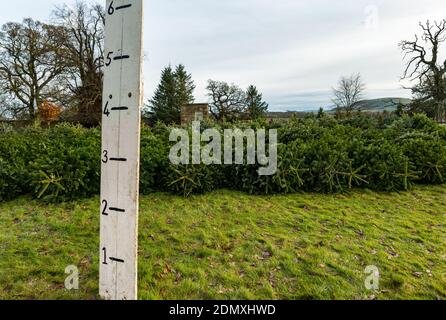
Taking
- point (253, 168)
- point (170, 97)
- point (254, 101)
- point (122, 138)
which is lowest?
point (253, 168)

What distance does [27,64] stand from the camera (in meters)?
14.8

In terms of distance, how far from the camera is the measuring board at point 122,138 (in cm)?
140

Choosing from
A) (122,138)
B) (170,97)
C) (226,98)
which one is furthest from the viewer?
(170,97)

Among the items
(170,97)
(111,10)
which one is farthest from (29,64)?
(111,10)

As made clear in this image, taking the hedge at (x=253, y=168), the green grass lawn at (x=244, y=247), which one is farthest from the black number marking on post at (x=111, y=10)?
the hedge at (x=253, y=168)

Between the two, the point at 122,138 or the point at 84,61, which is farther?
the point at 84,61

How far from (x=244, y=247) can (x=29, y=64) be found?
1765 centimetres

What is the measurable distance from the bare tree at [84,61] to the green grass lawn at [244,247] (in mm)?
15410

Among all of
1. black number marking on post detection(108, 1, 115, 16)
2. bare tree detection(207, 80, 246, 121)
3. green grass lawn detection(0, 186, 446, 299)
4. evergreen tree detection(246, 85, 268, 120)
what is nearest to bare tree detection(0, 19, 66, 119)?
Answer: bare tree detection(207, 80, 246, 121)

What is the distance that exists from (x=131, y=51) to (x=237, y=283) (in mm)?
1751

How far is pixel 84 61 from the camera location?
17.1 metres

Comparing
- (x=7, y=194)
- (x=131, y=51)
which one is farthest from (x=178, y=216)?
Result: (x=7, y=194)

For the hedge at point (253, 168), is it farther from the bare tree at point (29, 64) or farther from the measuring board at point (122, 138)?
the bare tree at point (29, 64)

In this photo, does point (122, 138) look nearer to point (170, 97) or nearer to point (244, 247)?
point (244, 247)
